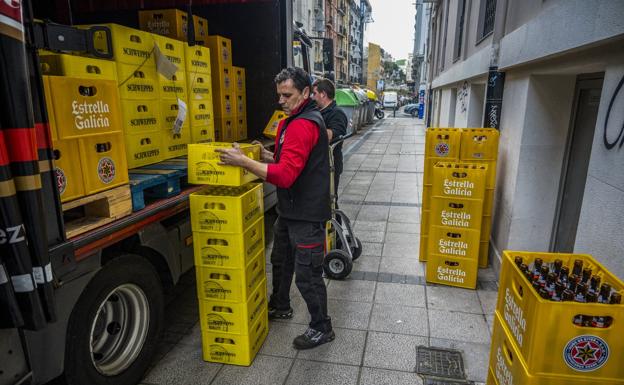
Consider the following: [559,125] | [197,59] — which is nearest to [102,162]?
[197,59]

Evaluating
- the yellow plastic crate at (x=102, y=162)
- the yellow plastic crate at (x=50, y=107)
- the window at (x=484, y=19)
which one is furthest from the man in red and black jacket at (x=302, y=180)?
the window at (x=484, y=19)

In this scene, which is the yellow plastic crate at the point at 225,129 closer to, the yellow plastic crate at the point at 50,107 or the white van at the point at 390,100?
the yellow plastic crate at the point at 50,107

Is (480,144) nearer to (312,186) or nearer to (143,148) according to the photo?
(312,186)

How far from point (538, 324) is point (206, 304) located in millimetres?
2264

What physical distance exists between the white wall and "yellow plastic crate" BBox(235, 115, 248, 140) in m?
3.92

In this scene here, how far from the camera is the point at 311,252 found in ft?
10.4

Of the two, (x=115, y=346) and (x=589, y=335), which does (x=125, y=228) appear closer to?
(x=115, y=346)

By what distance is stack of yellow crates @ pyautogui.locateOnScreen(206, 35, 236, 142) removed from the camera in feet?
15.3

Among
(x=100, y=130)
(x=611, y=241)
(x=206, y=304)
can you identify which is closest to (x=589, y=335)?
(x=611, y=241)

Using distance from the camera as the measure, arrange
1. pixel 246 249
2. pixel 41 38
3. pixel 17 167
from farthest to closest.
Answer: pixel 246 249 → pixel 41 38 → pixel 17 167

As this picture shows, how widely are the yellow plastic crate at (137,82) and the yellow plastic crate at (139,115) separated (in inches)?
1.7

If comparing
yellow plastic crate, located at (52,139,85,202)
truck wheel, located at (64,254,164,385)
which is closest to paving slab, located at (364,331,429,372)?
truck wheel, located at (64,254,164,385)

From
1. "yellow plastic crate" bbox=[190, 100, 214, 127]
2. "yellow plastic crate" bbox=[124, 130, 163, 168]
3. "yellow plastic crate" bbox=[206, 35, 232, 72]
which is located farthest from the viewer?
"yellow plastic crate" bbox=[206, 35, 232, 72]

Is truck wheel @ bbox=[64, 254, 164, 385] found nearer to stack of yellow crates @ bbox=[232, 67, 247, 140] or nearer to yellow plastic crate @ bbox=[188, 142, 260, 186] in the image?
yellow plastic crate @ bbox=[188, 142, 260, 186]
